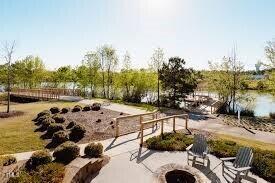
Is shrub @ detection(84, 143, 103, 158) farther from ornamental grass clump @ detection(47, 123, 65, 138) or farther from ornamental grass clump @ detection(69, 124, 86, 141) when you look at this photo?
ornamental grass clump @ detection(47, 123, 65, 138)

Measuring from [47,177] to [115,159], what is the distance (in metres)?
3.60

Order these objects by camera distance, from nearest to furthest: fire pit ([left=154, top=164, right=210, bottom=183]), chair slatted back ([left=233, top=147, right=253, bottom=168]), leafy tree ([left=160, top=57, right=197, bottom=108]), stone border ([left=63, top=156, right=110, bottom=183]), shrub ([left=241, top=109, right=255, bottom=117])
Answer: stone border ([left=63, top=156, right=110, bottom=183]) → fire pit ([left=154, top=164, right=210, bottom=183]) → chair slatted back ([left=233, top=147, right=253, bottom=168]) → shrub ([left=241, top=109, right=255, bottom=117]) → leafy tree ([left=160, top=57, right=197, bottom=108])

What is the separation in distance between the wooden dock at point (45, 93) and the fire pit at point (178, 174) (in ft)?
90.8

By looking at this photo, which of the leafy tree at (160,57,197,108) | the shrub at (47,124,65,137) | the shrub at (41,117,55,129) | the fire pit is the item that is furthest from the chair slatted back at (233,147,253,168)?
the leafy tree at (160,57,197,108)

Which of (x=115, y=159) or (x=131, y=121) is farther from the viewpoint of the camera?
(x=131, y=121)

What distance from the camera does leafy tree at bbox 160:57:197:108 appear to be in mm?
29753

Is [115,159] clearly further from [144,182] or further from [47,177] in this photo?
[47,177]

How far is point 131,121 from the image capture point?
19469 mm

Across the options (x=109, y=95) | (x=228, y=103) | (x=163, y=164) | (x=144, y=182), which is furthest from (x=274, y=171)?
(x=109, y=95)

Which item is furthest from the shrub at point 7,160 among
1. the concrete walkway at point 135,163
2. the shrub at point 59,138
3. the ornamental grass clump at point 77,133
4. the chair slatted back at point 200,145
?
the chair slatted back at point 200,145

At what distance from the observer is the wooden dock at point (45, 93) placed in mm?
36241

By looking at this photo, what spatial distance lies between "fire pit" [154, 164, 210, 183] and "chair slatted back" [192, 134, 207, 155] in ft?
4.37

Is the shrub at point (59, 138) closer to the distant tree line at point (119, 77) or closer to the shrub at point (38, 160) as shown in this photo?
the shrub at point (38, 160)

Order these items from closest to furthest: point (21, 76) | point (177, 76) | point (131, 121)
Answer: point (131, 121), point (177, 76), point (21, 76)
